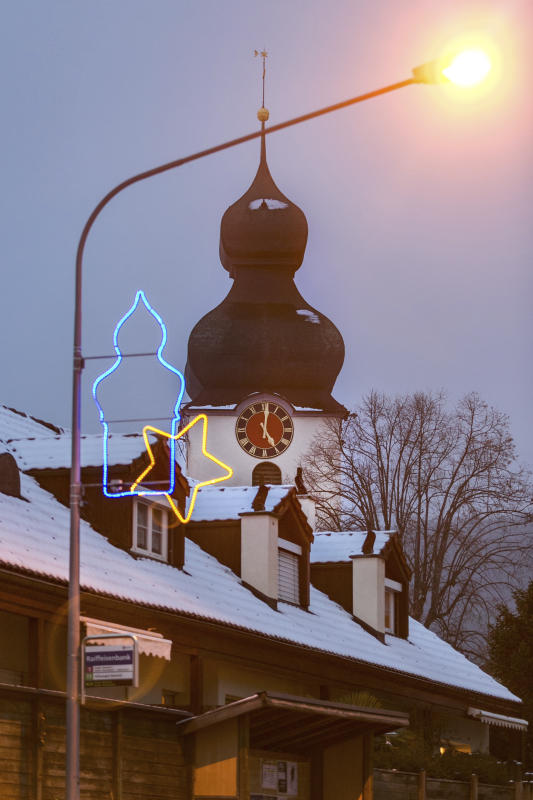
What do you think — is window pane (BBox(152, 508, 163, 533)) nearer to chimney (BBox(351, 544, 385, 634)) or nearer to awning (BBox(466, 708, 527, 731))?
chimney (BBox(351, 544, 385, 634))

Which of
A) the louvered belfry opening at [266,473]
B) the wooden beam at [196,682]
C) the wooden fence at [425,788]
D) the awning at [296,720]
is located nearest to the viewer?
the awning at [296,720]

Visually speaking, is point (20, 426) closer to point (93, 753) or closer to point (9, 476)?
point (9, 476)

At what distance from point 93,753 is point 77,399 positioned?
20.6 feet

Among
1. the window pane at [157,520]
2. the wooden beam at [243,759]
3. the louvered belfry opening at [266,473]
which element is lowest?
the wooden beam at [243,759]

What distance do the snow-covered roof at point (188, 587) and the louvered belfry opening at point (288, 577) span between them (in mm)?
372

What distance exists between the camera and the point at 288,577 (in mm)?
32250

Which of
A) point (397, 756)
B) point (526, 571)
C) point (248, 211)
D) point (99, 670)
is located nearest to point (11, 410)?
point (397, 756)

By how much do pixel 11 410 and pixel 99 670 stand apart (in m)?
14.6

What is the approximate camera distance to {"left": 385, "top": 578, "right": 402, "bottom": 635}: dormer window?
37206 mm

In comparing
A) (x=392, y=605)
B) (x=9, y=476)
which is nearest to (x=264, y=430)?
(x=392, y=605)

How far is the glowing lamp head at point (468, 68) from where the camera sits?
14.5 meters

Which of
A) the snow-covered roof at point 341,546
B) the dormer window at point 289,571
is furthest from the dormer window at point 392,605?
the dormer window at point 289,571

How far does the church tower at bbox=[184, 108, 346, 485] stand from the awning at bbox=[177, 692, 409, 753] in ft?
181

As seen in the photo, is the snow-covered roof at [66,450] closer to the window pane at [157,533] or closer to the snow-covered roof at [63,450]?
the snow-covered roof at [63,450]
